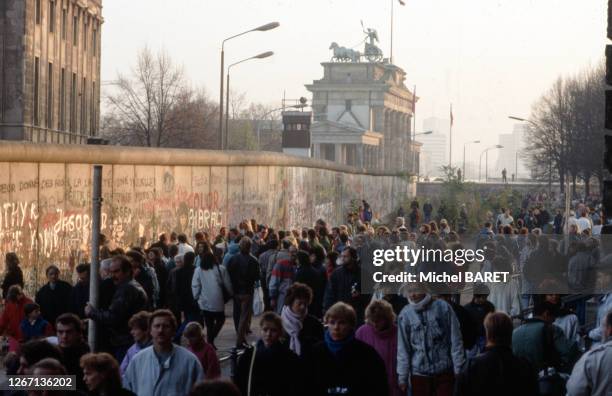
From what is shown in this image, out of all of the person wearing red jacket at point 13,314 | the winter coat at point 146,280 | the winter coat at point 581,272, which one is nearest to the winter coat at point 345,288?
the winter coat at point 146,280

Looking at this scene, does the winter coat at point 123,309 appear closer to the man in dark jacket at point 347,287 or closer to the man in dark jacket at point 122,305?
the man in dark jacket at point 122,305

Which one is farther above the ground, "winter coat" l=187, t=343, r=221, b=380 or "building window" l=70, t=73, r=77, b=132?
"building window" l=70, t=73, r=77, b=132

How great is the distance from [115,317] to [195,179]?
18.1 metres

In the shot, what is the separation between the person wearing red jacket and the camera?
14336 millimetres

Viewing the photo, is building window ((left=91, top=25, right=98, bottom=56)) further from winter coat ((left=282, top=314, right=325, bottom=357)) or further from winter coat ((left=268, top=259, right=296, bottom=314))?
winter coat ((left=282, top=314, right=325, bottom=357))

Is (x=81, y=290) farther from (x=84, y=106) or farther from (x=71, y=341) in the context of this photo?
(x=84, y=106)

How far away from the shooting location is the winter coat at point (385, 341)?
1091cm

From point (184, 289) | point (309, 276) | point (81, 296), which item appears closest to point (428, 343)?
point (81, 296)

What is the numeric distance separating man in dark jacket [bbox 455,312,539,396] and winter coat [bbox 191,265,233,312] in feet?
27.8

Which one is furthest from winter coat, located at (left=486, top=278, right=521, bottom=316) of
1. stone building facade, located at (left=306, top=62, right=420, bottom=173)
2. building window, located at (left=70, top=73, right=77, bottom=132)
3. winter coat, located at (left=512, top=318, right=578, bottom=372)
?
stone building facade, located at (left=306, top=62, right=420, bottom=173)

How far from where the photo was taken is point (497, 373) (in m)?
8.98

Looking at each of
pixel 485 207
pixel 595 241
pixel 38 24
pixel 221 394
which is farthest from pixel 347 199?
pixel 221 394

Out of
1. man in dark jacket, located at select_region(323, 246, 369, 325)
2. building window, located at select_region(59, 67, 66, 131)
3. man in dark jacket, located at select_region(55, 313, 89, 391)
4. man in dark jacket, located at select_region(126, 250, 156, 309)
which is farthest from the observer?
building window, located at select_region(59, 67, 66, 131)

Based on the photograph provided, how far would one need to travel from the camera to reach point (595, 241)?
2198cm
